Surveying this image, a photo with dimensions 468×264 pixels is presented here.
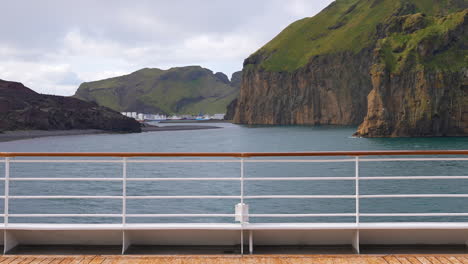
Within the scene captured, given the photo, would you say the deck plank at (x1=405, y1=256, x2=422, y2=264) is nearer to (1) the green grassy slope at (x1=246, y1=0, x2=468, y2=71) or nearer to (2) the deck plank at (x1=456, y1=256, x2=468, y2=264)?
(2) the deck plank at (x1=456, y1=256, x2=468, y2=264)

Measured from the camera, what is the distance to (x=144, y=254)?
5629 millimetres

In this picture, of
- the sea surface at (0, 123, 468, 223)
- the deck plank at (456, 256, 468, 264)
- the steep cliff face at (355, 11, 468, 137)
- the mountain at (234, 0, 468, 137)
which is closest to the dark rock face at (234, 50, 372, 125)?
the mountain at (234, 0, 468, 137)

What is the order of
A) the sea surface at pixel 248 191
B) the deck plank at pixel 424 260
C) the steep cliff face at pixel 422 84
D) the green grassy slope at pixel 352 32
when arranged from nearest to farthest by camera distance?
the deck plank at pixel 424 260 < the sea surface at pixel 248 191 < the steep cliff face at pixel 422 84 < the green grassy slope at pixel 352 32

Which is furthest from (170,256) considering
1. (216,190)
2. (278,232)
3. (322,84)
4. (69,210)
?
(322,84)

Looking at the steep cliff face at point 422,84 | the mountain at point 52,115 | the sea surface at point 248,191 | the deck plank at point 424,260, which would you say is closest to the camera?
the deck plank at point 424,260

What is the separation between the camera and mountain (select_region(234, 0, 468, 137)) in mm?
88375

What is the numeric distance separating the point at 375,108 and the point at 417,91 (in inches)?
332

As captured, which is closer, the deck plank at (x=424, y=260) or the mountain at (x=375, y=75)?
the deck plank at (x=424, y=260)

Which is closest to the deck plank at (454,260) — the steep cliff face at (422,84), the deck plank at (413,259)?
the deck plank at (413,259)

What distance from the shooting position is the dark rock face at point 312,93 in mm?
161125

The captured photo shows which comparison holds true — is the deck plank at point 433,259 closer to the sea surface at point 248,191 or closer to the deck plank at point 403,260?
the deck plank at point 403,260

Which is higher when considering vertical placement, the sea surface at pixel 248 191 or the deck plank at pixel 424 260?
the deck plank at pixel 424 260

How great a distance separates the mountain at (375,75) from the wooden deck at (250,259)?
286 ft

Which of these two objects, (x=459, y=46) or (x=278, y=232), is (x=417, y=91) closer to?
(x=459, y=46)
